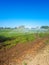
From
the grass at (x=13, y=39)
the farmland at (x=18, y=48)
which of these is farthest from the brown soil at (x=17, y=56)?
the grass at (x=13, y=39)

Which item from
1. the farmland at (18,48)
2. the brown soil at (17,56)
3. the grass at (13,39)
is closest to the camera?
the brown soil at (17,56)

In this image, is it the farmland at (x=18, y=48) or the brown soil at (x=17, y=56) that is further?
the farmland at (x=18, y=48)

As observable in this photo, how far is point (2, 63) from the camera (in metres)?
10.4

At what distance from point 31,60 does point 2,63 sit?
2.08 metres

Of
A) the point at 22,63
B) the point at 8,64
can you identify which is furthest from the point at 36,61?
the point at 8,64

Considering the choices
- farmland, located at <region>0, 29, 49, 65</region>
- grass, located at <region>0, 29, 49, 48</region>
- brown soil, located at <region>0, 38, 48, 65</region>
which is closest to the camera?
brown soil, located at <region>0, 38, 48, 65</region>

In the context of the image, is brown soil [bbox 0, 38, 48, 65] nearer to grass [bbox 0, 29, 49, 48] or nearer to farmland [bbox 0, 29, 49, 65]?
farmland [bbox 0, 29, 49, 65]

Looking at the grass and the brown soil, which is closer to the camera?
the brown soil

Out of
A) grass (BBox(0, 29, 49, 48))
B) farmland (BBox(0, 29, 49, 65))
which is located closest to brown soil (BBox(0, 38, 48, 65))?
farmland (BBox(0, 29, 49, 65))

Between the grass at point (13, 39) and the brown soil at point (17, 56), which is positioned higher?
the brown soil at point (17, 56)

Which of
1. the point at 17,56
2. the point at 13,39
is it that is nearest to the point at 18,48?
the point at 17,56

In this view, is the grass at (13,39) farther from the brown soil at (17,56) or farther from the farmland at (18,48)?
the brown soil at (17,56)

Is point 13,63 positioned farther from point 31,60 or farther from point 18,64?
point 31,60

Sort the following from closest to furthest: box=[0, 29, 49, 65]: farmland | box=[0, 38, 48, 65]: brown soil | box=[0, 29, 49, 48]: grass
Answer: box=[0, 38, 48, 65]: brown soil
box=[0, 29, 49, 65]: farmland
box=[0, 29, 49, 48]: grass
